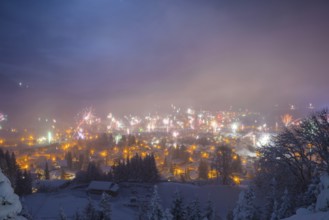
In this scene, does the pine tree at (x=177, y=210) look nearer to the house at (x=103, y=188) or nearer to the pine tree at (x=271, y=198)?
the pine tree at (x=271, y=198)

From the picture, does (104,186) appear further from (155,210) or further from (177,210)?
(155,210)

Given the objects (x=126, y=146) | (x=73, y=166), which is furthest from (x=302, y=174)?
(x=126, y=146)

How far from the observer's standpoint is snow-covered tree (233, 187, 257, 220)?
72.4ft

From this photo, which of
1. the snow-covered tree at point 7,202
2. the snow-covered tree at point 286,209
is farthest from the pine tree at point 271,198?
the snow-covered tree at point 7,202

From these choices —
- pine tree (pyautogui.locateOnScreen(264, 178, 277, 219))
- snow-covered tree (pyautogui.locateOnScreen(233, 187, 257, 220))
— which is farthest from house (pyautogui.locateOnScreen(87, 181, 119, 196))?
snow-covered tree (pyautogui.locateOnScreen(233, 187, 257, 220))

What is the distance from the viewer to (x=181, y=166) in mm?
86625

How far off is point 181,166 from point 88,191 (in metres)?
39.7

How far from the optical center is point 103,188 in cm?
5219

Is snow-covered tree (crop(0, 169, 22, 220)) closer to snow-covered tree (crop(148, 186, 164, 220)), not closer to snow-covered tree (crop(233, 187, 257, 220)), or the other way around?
snow-covered tree (crop(148, 186, 164, 220))

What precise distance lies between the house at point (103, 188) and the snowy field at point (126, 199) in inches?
47.4

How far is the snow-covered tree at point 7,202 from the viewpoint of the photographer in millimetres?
7035

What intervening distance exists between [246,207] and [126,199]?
3189 centimetres

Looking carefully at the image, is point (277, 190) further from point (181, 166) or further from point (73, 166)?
point (73, 166)

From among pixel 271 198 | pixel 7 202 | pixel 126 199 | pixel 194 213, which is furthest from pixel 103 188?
pixel 7 202
